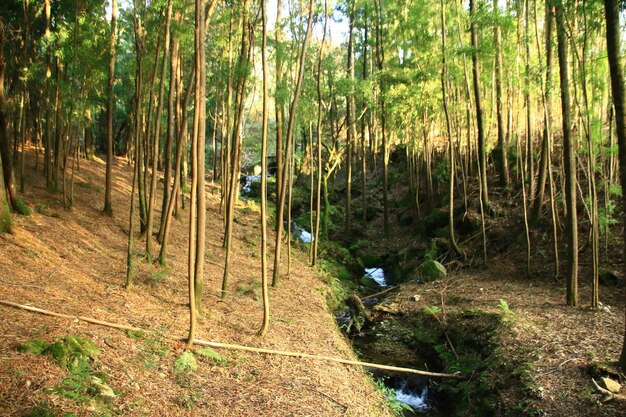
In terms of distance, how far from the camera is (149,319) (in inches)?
278

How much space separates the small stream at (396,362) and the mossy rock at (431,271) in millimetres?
3866

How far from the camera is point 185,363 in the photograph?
5910 mm

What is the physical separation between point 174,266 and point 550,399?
28.7 feet

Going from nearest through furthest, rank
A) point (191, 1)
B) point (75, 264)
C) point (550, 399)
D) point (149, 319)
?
point (550, 399) < point (149, 319) < point (75, 264) < point (191, 1)

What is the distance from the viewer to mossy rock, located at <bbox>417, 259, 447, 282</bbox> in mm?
15547

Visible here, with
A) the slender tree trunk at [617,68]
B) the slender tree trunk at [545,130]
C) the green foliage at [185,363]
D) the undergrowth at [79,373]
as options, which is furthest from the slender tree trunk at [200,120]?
the slender tree trunk at [545,130]

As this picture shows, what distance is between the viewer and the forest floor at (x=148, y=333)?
454 centimetres

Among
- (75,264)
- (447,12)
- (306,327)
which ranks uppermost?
(447,12)

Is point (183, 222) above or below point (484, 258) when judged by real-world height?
above

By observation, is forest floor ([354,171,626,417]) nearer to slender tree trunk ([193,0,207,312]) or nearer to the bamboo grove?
the bamboo grove

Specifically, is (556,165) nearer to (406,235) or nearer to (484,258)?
(484,258)

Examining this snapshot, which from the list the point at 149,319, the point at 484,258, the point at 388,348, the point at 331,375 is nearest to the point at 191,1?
the point at 149,319

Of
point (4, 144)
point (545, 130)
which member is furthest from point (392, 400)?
point (4, 144)

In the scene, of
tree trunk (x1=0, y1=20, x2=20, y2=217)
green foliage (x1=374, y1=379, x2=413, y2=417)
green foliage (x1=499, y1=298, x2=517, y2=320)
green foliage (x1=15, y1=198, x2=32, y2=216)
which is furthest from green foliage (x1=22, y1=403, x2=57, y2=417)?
green foliage (x1=499, y1=298, x2=517, y2=320)
